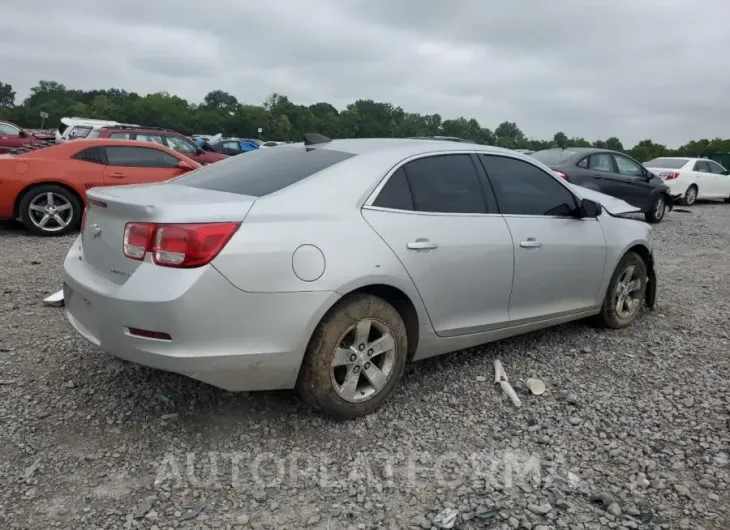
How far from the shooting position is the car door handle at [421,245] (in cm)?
339

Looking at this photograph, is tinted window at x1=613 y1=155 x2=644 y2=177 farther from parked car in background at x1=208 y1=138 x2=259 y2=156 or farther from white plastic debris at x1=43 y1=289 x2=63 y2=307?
parked car in background at x1=208 y1=138 x2=259 y2=156

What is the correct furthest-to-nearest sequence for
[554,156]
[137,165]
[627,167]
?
[627,167] → [554,156] → [137,165]

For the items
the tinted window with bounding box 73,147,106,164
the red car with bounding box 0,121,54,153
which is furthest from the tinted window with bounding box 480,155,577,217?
the red car with bounding box 0,121,54,153

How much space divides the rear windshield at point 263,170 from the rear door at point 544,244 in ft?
3.85

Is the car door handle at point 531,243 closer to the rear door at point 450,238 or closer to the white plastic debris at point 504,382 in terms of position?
the rear door at point 450,238

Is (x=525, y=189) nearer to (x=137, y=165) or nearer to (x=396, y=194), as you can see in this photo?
(x=396, y=194)

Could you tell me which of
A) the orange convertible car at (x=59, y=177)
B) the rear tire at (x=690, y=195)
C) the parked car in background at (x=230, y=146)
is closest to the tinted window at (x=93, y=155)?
the orange convertible car at (x=59, y=177)

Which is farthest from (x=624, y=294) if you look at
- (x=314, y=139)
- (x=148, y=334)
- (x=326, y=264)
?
(x=148, y=334)

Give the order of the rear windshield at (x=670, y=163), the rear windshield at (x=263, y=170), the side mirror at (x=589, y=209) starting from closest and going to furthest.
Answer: the rear windshield at (x=263, y=170) < the side mirror at (x=589, y=209) < the rear windshield at (x=670, y=163)

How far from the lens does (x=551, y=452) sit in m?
3.14

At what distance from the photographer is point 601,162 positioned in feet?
40.7

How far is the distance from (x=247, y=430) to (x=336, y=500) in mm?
732

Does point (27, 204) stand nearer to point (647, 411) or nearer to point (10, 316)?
point (10, 316)

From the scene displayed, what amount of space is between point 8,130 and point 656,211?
18475mm
